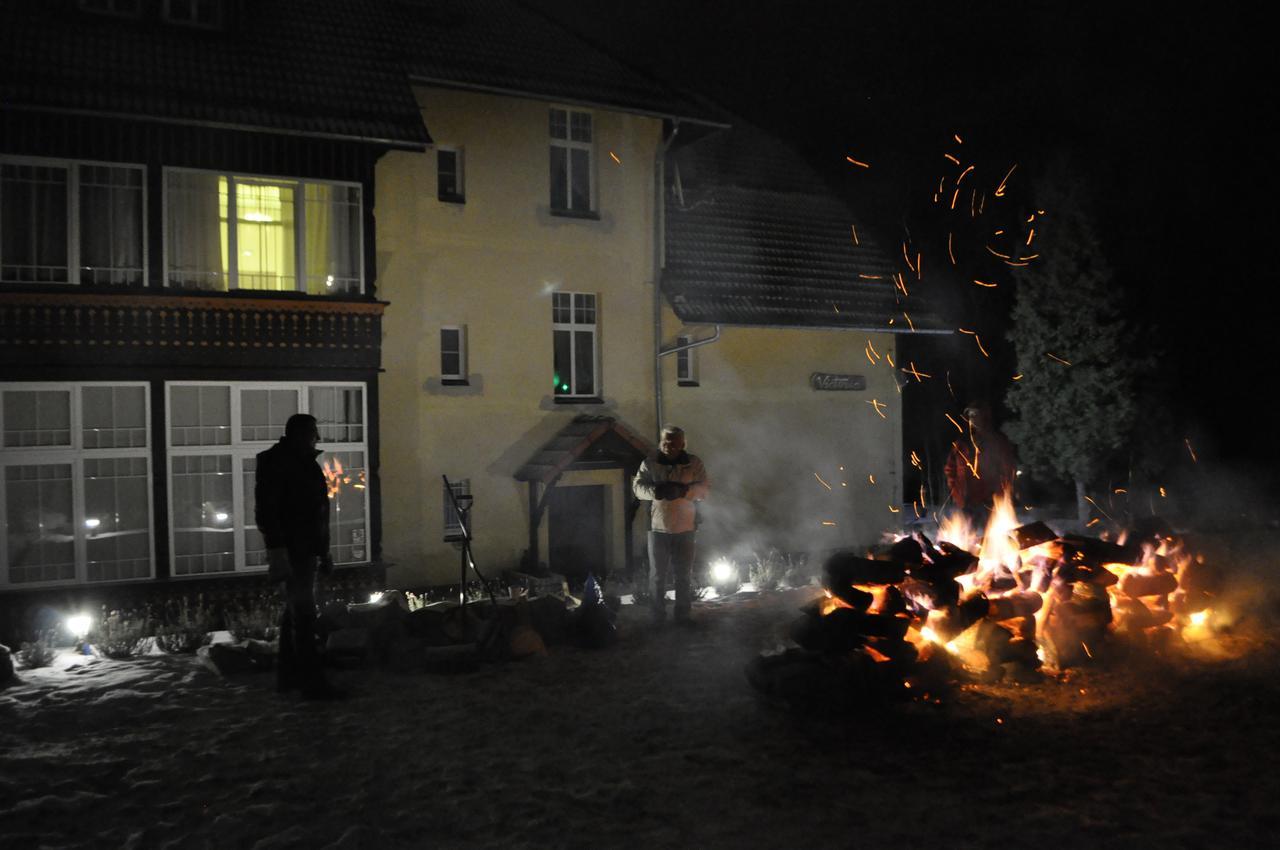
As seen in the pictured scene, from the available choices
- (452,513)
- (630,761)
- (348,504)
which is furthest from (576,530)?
(630,761)

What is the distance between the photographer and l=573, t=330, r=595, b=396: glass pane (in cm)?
1606

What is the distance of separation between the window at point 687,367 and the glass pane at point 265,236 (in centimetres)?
645

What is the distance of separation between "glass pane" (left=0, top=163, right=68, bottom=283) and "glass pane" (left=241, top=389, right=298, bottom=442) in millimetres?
2638

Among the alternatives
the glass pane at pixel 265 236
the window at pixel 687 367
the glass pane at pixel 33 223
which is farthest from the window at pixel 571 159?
the glass pane at pixel 33 223

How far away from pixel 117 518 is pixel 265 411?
A: 2240mm

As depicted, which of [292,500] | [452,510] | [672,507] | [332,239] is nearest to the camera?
[292,500]

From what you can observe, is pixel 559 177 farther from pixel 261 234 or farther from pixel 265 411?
pixel 265 411

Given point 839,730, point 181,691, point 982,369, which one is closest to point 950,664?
point 839,730

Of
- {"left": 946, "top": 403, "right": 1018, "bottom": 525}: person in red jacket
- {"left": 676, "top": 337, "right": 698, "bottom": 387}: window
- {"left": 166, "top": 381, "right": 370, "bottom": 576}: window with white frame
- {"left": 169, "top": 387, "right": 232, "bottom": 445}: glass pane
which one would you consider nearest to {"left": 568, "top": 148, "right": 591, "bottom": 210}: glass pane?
{"left": 676, "top": 337, "right": 698, "bottom": 387}: window

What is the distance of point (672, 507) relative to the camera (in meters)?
10.8

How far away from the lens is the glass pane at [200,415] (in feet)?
42.5

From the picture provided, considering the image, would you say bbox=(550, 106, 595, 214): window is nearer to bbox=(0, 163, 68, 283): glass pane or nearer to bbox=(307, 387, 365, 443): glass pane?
bbox=(307, 387, 365, 443): glass pane

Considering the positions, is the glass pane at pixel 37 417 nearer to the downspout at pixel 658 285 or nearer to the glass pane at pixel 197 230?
the glass pane at pixel 197 230

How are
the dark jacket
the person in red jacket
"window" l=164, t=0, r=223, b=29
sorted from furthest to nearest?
"window" l=164, t=0, r=223, b=29 < the person in red jacket < the dark jacket
